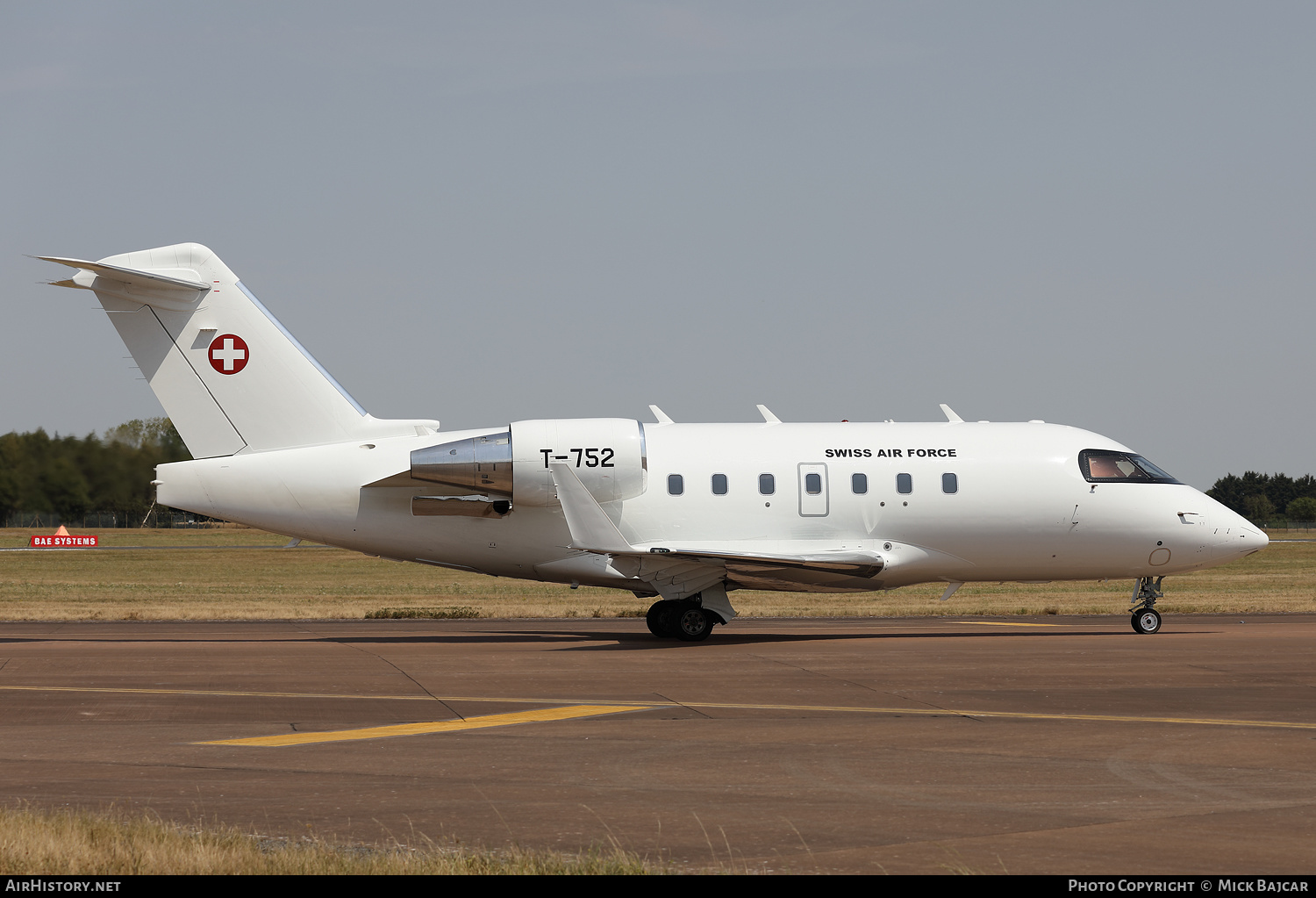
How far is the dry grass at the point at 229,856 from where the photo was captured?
7.18 metres

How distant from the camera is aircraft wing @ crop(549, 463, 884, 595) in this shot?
2134 centimetres

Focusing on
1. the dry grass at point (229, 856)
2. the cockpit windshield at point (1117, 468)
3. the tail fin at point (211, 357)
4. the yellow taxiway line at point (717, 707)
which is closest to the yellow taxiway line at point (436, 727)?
the yellow taxiway line at point (717, 707)

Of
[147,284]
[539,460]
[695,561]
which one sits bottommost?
[695,561]

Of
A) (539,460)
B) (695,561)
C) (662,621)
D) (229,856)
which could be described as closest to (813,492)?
(695,561)

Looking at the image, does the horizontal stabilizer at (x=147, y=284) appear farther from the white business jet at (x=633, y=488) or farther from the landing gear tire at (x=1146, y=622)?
the landing gear tire at (x=1146, y=622)

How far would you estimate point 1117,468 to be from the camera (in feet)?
79.5

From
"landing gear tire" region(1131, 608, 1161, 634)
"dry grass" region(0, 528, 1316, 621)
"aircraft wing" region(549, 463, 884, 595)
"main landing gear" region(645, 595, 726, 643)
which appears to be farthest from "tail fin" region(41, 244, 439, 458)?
"landing gear tire" region(1131, 608, 1161, 634)

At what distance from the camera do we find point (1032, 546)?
2386 cm

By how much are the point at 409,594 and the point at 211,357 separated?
19.3 metres

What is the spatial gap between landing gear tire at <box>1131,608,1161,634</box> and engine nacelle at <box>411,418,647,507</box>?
9700mm

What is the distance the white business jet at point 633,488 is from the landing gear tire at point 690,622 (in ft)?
0.12

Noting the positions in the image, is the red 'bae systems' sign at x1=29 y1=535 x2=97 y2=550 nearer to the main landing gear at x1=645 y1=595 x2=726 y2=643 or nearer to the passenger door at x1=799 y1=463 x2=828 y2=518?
the main landing gear at x1=645 y1=595 x2=726 y2=643

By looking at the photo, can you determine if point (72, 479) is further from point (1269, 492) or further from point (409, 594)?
point (1269, 492)
